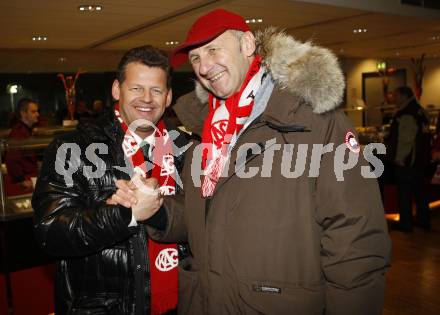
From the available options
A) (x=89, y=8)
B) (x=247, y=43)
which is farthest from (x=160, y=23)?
(x=247, y=43)

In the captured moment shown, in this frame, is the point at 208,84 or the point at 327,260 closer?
the point at 327,260

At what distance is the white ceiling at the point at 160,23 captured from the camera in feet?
16.7

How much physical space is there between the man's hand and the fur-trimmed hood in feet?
2.11

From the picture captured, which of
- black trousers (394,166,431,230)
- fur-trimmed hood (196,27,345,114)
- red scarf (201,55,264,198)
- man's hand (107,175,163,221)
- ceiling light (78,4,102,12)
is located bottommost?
black trousers (394,166,431,230)

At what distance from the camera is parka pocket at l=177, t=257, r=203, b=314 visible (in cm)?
163

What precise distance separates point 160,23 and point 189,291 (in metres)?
5.37

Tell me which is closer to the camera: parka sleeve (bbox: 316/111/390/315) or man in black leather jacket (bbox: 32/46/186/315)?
parka sleeve (bbox: 316/111/390/315)

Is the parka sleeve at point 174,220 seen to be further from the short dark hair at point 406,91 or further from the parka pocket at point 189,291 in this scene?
the short dark hair at point 406,91

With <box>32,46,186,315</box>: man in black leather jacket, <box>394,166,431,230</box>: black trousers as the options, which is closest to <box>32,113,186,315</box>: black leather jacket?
<box>32,46,186,315</box>: man in black leather jacket

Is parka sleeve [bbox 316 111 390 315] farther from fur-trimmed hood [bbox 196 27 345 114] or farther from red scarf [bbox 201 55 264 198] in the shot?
red scarf [bbox 201 55 264 198]

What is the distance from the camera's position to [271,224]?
1.38 meters

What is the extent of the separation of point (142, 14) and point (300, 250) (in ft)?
16.1

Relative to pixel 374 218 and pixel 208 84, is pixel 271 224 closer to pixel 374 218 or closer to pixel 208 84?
pixel 374 218

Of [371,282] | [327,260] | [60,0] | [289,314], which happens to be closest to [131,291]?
[289,314]
